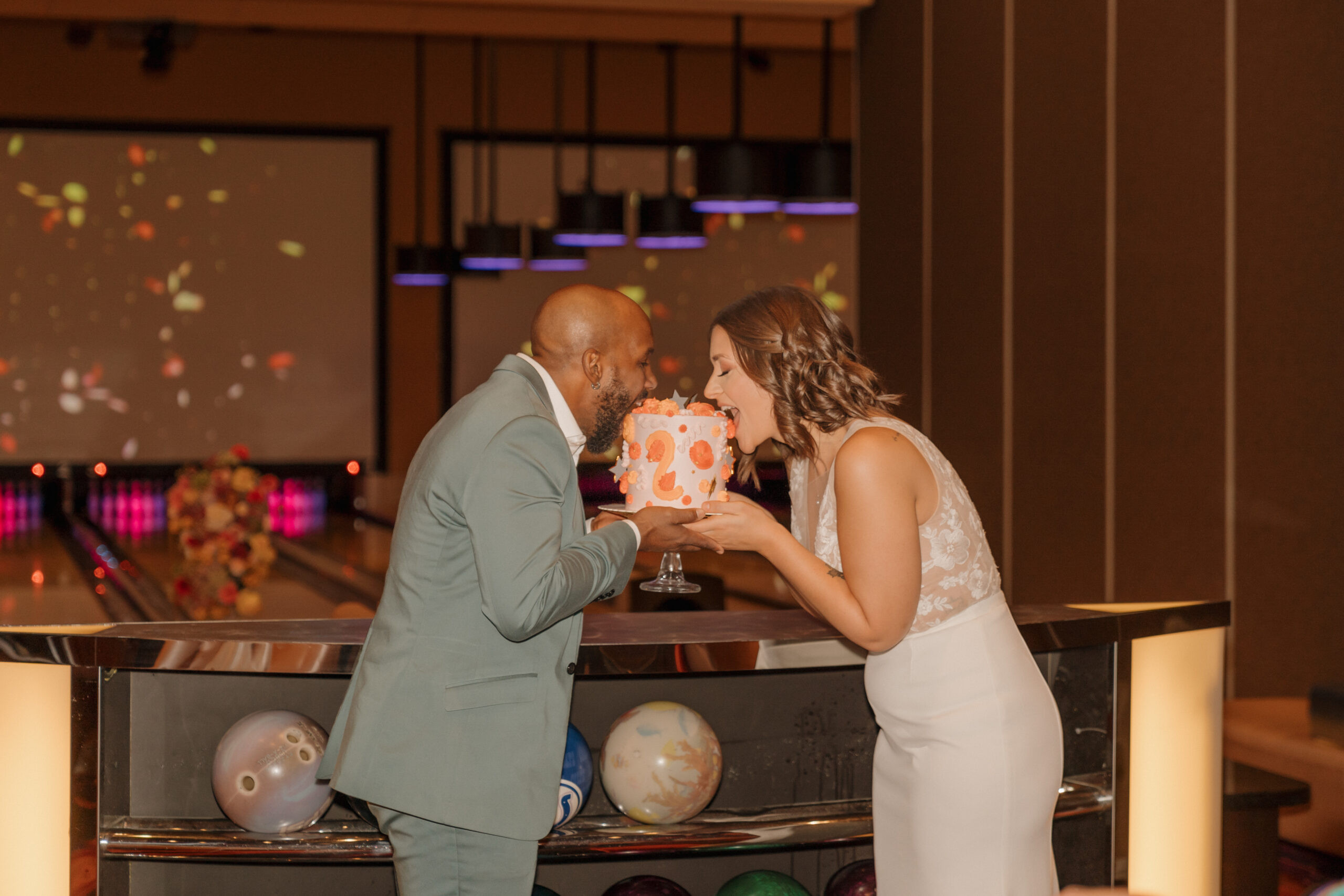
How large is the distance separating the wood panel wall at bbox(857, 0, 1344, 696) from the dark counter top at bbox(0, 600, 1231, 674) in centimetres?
184

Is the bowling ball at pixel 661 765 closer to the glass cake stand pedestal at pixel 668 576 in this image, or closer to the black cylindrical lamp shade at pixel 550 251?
the glass cake stand pedestal at pixel 668 576

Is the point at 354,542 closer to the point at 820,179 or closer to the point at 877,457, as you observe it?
the point at 820,179

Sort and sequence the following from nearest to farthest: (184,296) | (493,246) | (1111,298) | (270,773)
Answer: (270,773) → (1111,298) → (493,246) → (184,296)

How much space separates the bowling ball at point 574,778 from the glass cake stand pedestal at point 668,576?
1.00 feet

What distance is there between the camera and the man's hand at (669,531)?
1.94 m

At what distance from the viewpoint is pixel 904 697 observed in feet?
6.00

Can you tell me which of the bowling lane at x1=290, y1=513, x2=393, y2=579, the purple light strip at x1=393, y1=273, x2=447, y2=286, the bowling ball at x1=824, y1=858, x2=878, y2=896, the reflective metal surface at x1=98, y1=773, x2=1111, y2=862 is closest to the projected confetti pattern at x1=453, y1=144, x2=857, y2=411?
the purple light strip at x1=393, y1=273, x2=447, y2=286

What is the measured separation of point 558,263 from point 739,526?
742cm

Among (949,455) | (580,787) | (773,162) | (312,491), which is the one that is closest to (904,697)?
(580,787)

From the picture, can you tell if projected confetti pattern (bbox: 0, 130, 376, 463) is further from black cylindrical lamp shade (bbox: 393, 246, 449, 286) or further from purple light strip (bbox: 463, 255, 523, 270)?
purple light strip (bbox: 463, 255, 523, 270)

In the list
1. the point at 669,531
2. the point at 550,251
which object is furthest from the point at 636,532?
the point at 550,251

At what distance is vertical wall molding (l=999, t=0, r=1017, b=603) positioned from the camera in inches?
199

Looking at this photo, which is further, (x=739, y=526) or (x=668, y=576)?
(x=668, y=576)

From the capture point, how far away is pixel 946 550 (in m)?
1.80
